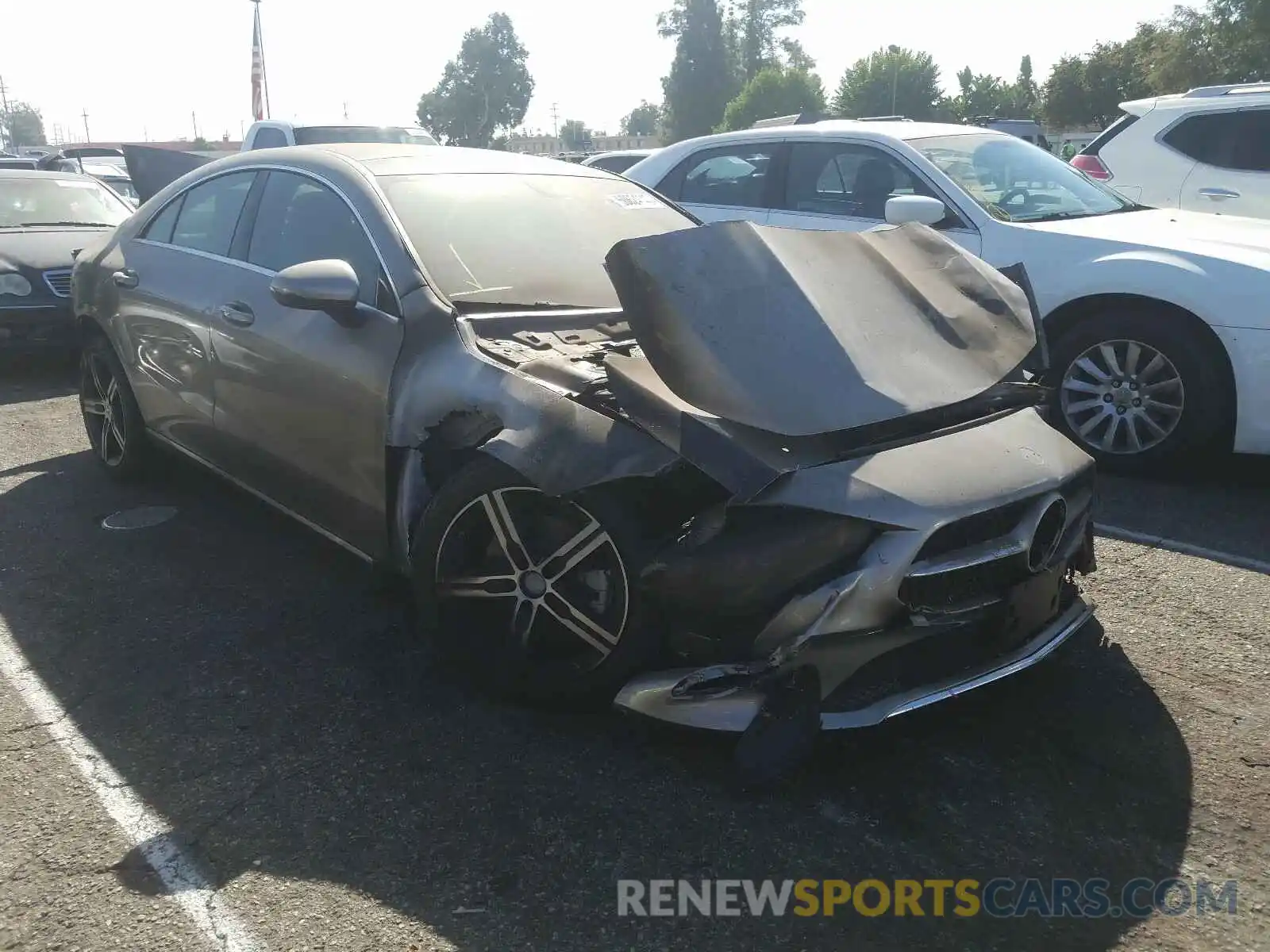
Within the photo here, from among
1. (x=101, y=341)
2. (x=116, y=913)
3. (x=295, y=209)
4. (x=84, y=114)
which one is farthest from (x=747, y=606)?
(x=84, y=114)

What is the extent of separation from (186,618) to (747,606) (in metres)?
2.25

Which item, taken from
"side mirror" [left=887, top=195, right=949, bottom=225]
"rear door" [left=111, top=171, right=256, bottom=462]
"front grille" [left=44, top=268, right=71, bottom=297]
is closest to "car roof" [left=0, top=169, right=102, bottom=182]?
"front grille" [left=44, top=268, right=71, bottom=297]

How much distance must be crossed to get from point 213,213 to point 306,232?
0.84 m

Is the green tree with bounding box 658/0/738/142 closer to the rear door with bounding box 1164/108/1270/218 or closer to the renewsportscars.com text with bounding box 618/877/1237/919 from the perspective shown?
the rear door with bounding box 1164/108/1270/218

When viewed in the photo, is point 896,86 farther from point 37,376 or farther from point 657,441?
point 657,441

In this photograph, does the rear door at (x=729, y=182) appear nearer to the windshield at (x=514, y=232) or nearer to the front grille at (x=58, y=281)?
the windshield at (x=514, y=232)

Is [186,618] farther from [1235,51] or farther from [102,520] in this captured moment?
[1235,51]

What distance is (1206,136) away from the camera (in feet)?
27.4

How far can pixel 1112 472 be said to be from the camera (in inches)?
212

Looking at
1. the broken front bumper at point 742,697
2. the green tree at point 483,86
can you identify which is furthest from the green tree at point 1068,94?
the broken front bumper at point 742,697

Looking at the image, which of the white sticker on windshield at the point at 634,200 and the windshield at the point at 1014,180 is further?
the windshield at the point at 1014,180

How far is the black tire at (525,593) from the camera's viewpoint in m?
2.85

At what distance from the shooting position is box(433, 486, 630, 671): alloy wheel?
2920 millimetres

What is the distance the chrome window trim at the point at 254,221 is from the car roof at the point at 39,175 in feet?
17.8
